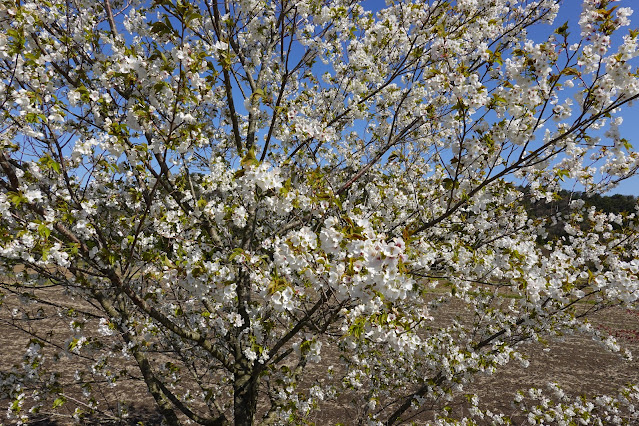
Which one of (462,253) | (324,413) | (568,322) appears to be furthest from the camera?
(324,413)

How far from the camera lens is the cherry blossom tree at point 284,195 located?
2.63 metres

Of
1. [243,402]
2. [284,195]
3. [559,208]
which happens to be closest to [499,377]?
[559,208]

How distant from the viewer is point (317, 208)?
2975 mm

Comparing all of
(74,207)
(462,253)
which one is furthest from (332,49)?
(74,207)

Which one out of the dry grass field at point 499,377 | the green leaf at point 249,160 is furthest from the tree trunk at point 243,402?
the dry grass field at point 499,377

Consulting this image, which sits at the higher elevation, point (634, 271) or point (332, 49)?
point (332, 49)

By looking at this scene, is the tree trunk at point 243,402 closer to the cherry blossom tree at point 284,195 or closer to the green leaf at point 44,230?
the cherry blossom tree at point 284,195

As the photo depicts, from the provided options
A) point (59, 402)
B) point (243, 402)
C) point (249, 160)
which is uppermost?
point (249, 160)

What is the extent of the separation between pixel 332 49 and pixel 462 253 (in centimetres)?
346

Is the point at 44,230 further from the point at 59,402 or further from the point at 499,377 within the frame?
the point at 499,377

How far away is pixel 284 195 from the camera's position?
8.92 feet

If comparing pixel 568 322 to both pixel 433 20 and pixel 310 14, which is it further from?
pixel 310 14

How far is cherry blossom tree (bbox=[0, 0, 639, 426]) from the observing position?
103 inches

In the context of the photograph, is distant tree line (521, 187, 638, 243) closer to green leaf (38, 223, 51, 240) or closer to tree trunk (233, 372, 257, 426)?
tree trunk (233, 372, 257, 426)
